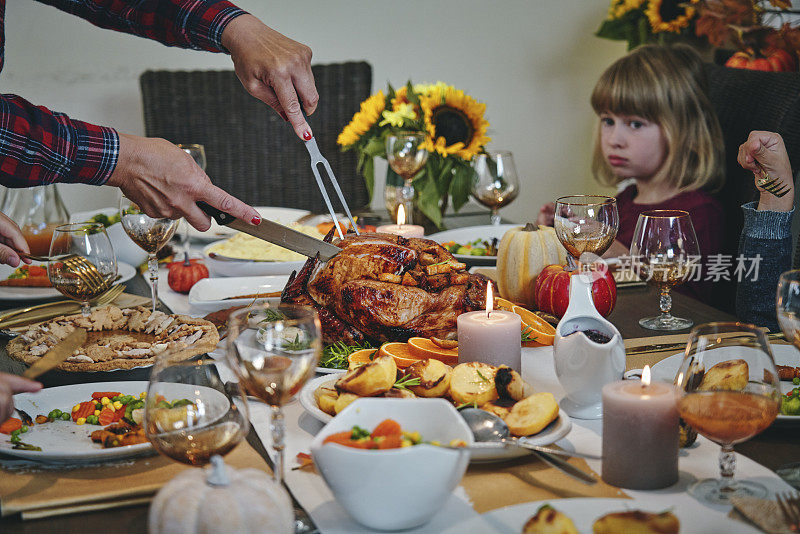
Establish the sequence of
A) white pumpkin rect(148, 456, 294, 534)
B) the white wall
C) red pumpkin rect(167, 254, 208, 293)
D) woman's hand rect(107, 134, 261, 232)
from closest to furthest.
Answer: white pumpkin rect(148, 456, 294, 534)
woman's hand rect(107, 134, 261, 232)
red pumpkin rect(167, 254, 208, 293)
the white wall

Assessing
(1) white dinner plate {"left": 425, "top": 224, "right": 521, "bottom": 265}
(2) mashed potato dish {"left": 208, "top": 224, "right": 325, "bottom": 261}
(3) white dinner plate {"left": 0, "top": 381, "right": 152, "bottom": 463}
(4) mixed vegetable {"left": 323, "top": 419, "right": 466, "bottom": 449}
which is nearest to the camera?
(4) mixed vegetable {"left": 323, "top": 419, "right": 466, "bottom": 449}

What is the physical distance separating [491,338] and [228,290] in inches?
27.4

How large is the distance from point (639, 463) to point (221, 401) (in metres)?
0.45

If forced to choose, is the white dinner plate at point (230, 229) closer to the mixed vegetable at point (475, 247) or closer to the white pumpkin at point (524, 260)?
the mixed vegetable at point (475, 247)

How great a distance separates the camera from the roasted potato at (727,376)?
0.84m

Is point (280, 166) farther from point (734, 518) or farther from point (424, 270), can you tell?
point (734, 518)

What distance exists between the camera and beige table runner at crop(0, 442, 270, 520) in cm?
81

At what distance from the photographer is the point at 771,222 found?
4.97 feet

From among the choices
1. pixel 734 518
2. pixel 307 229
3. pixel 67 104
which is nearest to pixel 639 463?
pixel 734 518

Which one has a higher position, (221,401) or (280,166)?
(280,166)

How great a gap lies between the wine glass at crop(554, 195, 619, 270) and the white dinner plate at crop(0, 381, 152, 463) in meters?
0.77

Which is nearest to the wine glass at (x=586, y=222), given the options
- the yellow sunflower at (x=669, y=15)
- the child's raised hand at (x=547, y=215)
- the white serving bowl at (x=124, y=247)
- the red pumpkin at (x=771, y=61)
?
the child's raised hand at (x=547, y=215)

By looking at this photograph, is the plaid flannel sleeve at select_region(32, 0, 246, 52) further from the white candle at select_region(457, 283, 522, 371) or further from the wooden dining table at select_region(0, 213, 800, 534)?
the white candle at select_region(457, 283, 522, 371)

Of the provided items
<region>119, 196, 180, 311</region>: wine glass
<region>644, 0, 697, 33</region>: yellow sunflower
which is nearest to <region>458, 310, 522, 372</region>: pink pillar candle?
<region>119, 196, 180, 311</region>: wine glass
